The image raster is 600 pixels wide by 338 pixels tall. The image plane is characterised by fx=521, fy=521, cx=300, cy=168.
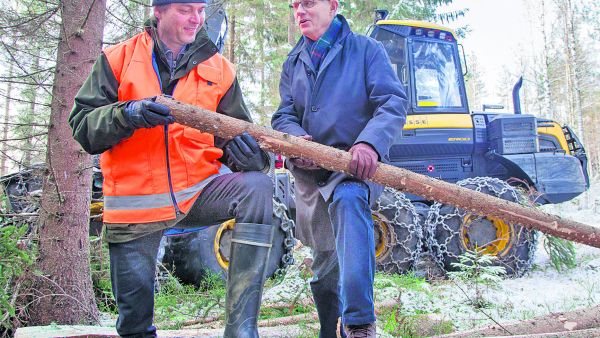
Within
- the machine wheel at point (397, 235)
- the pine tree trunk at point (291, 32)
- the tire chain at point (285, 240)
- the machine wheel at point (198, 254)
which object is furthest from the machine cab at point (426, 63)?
the pine tree trunk at point (291, 32)

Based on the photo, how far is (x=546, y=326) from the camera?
10.9 feet

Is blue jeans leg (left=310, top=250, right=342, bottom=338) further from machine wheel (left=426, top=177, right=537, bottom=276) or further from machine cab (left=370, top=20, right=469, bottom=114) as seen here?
machine cab (left=370, top=20, right=469, bottom=114)

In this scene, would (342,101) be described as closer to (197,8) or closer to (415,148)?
(197,8)

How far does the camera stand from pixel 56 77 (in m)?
4.47

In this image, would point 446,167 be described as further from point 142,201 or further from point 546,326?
point 142,201

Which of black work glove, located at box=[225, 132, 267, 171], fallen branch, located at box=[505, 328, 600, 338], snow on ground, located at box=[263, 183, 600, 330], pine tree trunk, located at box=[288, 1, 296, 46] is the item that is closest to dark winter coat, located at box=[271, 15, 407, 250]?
black work glove, located at box=[225, 132, 267, 171]

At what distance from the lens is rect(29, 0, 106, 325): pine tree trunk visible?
4277 millimetres

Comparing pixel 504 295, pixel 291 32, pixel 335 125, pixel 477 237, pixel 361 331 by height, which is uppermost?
pixel 291 32

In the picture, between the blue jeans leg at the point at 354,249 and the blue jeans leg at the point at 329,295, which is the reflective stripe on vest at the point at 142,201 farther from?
the blue jeans leg at the point at 329,295

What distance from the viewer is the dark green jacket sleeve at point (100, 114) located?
9.41ft

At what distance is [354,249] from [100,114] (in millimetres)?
1629

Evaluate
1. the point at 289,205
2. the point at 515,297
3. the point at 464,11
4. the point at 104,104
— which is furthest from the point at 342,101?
the point at 464,11

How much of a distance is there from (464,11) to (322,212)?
16.5m

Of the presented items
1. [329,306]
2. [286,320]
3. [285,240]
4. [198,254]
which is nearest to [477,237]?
[285,240]
